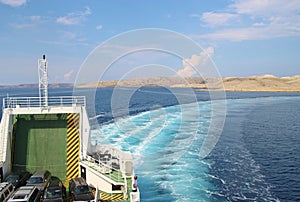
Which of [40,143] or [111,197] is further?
[40,143]

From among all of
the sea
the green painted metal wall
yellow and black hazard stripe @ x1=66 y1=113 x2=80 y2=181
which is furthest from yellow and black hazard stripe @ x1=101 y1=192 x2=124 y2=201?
the sea

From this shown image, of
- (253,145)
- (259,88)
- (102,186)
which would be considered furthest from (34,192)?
(259,88)

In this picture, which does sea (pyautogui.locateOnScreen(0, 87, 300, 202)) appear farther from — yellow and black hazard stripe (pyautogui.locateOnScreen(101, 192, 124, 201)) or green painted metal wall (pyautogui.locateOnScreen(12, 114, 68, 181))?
yellow and black hazard stripe (pyautogui.locateOnScreen(101, 192, 124, 201))

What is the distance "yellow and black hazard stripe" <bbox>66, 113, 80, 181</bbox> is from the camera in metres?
14.0

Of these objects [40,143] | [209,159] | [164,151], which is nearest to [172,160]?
[164,151]

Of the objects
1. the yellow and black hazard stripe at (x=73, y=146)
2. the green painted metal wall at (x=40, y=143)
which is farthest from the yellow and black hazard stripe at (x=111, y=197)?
the green painted metal wall at (x=40, y=143)

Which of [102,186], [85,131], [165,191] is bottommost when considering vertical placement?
[165,191]

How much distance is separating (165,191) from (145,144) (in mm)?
12302

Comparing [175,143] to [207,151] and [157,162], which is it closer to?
[207,151]

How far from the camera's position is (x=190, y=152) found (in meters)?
26.5

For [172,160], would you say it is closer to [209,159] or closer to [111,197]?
[209,159]

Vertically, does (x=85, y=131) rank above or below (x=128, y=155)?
above

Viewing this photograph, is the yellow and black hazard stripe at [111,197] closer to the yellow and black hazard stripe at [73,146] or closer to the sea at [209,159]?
the yellow and black hazard stripe at [73,146]

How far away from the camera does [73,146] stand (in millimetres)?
14391
